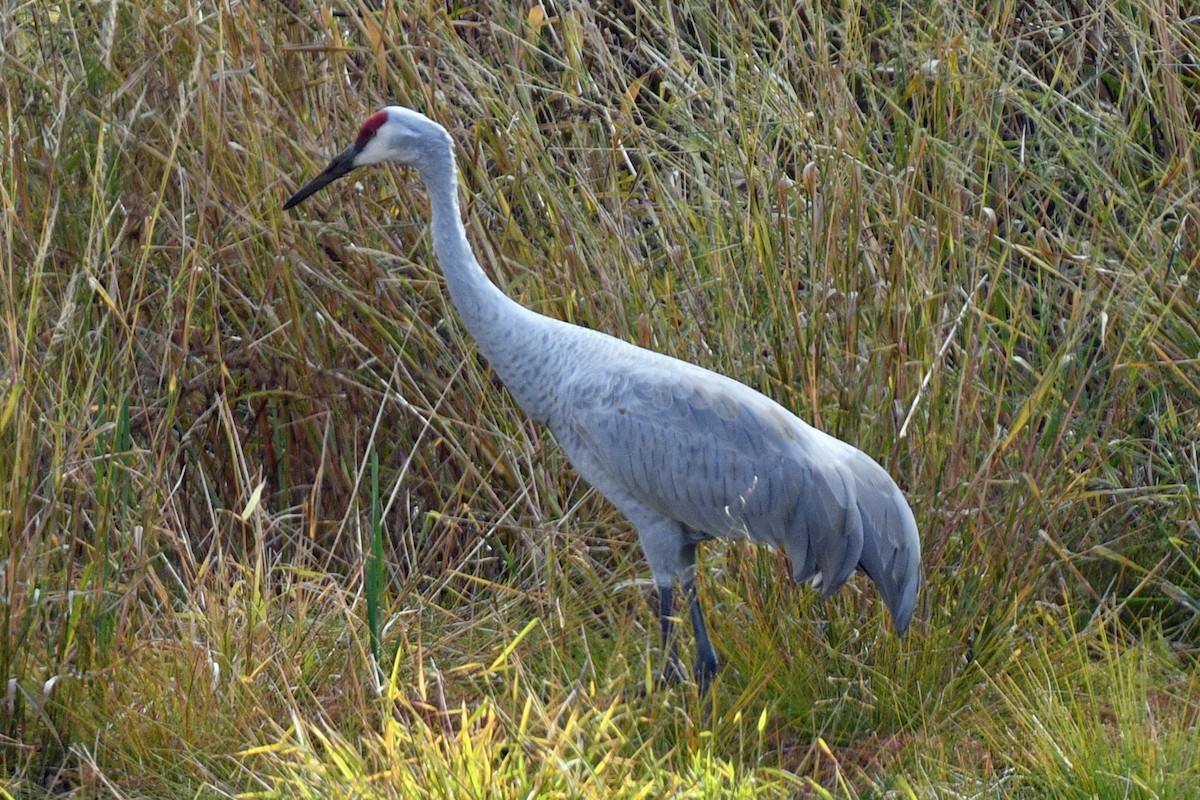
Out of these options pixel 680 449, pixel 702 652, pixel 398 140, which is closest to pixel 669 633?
pixel 702 652

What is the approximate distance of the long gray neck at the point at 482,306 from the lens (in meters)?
3.29

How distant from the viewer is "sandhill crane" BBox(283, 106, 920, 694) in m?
3.12

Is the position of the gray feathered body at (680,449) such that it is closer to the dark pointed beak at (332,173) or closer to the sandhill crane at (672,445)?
the sandhill crane at (672,445)

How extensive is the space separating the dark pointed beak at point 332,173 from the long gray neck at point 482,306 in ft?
0.51

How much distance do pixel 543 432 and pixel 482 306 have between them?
0.53 meters

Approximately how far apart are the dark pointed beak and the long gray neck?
0.15 m

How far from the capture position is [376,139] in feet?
10.8

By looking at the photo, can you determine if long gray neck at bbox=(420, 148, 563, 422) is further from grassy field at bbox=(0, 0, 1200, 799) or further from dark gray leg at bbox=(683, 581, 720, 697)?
dark gray leg at bbox=(683, 581, 720, 697)

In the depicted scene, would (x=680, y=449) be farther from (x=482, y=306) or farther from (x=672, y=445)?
(x=482, y=306)

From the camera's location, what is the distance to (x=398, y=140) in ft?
10.8

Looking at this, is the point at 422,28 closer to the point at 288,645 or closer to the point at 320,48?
the point at 320,48

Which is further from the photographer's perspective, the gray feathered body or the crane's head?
the crane's head

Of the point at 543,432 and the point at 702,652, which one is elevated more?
the point at 543,432

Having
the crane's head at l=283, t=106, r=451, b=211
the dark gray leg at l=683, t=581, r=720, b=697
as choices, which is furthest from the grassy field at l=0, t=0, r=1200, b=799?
the crane's head at l=283, t=106, r=451, b=211
